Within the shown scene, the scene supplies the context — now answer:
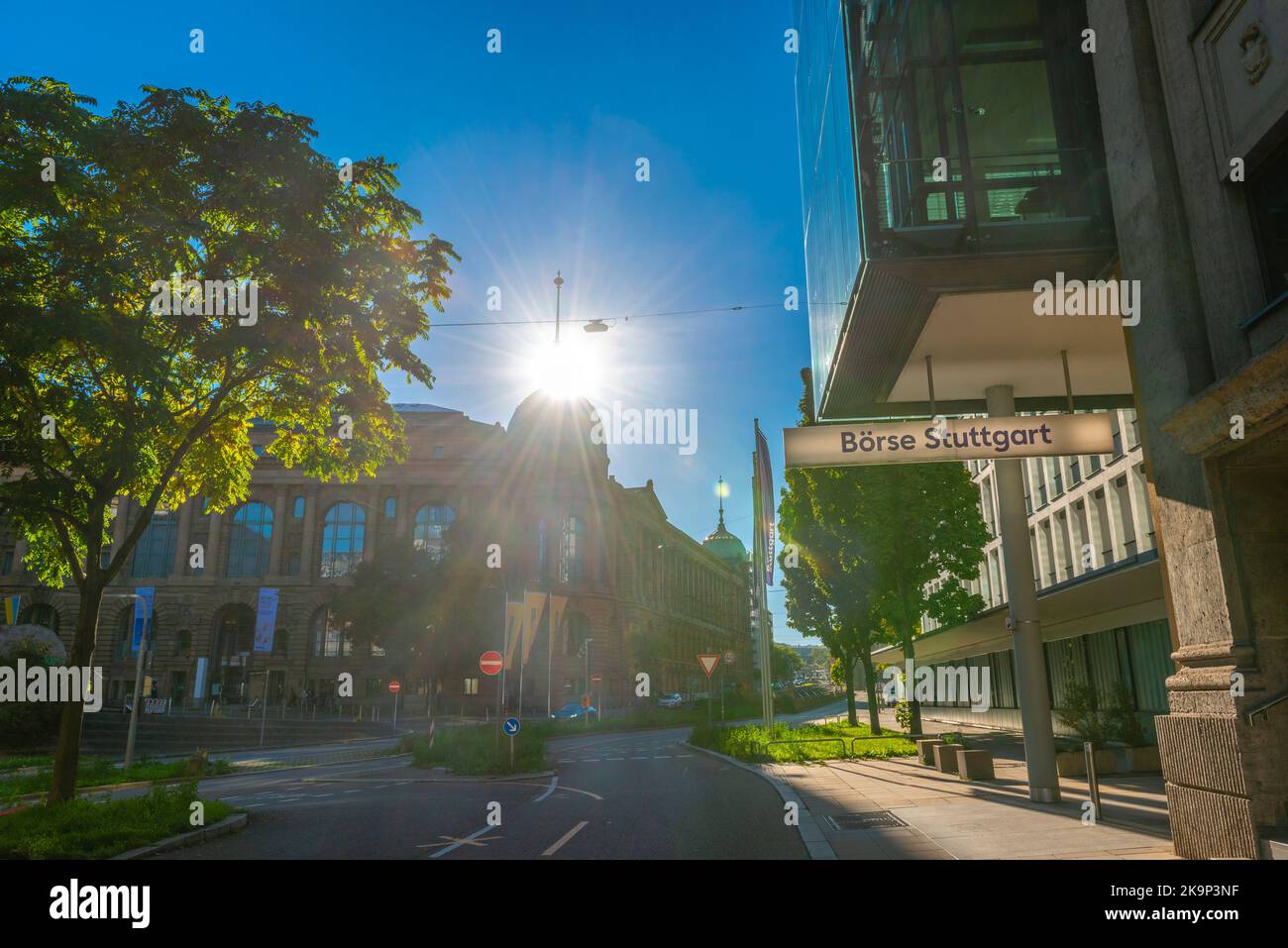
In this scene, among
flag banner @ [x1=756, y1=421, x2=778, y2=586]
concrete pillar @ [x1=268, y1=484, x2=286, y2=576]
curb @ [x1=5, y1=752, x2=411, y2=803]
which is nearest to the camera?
curb @ [x1=5, y1=752, x2=411, y2=803]

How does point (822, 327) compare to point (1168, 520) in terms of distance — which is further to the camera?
point (822, 327)

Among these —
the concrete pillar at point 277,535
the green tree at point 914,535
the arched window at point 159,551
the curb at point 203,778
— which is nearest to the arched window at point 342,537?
the concrete pillar at point 277,535

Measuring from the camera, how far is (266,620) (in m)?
56.7

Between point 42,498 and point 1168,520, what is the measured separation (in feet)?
49.6

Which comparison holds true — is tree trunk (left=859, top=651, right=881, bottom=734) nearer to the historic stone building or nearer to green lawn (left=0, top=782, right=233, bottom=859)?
green lawn (left=0, top=782, right=233, bottom=859)

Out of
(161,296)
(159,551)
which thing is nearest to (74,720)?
(161,296)

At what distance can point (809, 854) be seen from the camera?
9.42 m

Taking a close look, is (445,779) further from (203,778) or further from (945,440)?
(945,440)

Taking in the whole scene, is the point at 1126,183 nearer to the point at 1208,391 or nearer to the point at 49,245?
the point at 1208,391

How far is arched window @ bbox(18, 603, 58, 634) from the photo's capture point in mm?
76312

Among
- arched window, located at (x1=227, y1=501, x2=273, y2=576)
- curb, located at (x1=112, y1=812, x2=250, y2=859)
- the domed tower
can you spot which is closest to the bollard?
curb, located at (x1=112, y1=812, x2=250, y2=859)

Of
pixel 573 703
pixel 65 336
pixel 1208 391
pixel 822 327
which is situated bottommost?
pixel 573 703

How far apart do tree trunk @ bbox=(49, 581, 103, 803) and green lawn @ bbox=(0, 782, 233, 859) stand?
1.76 ft
